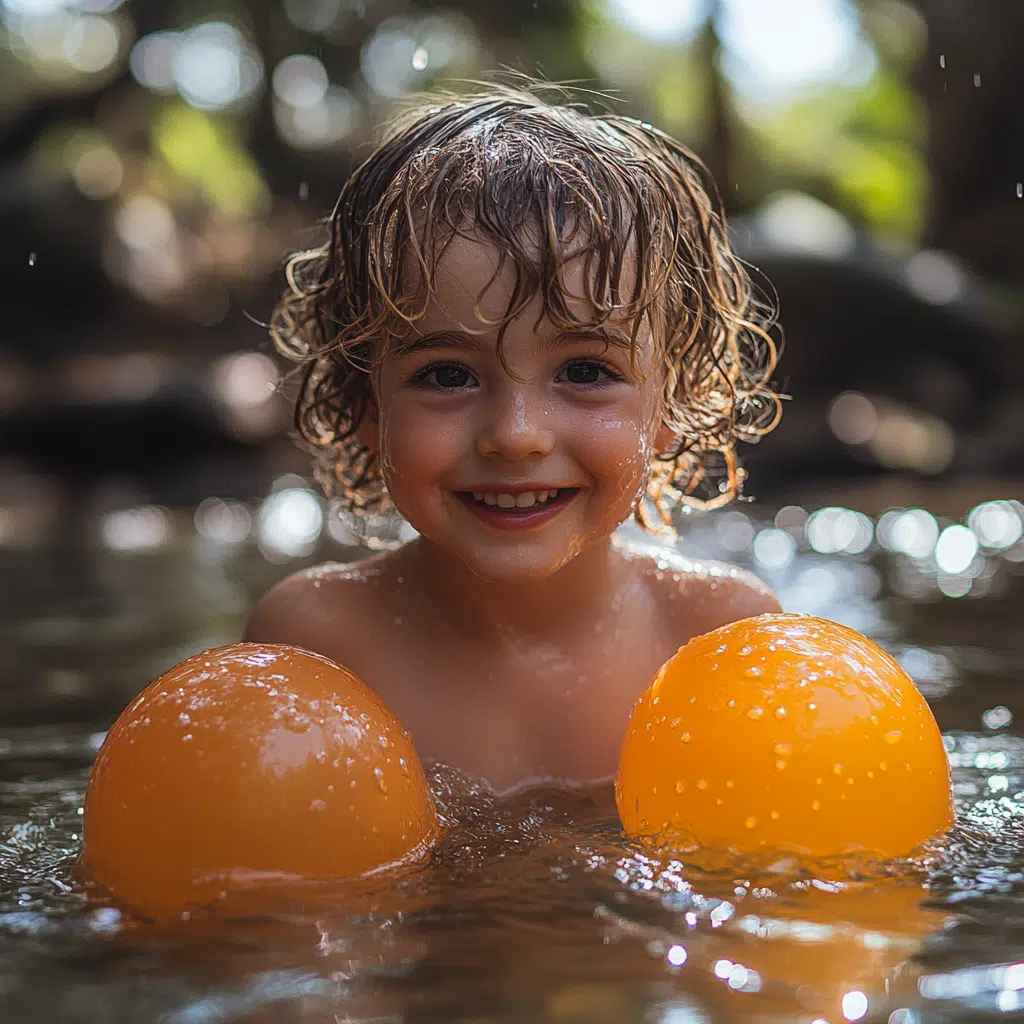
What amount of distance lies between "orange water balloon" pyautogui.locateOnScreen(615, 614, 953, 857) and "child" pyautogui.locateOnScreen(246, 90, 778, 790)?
0.48 m

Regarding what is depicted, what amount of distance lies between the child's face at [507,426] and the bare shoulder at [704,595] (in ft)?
1.59

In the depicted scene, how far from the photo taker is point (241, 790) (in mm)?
2047

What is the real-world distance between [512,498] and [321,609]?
25.7 inches

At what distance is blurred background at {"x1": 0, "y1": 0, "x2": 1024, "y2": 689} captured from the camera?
8.62 meters

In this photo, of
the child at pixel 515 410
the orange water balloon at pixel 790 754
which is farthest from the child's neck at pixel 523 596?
the orange water balloon at pixel 790 754

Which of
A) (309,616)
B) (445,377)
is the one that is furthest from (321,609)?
(445,377)

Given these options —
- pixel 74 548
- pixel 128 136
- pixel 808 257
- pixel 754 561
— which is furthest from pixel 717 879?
pixel 128 136

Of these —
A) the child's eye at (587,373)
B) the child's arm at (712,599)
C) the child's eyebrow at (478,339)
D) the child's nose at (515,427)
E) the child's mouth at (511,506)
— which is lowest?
the child's arm at (712,599)

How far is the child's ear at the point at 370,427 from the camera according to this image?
299 centimetres

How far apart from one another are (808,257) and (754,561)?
6254 millimetres

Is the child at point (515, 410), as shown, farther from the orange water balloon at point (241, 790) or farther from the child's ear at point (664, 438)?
the orange water balloon at point (241, 790)

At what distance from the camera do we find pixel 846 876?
204 centimetres

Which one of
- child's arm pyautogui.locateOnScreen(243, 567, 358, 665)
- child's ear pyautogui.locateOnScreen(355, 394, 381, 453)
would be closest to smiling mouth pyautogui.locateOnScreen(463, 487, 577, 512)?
child's ear pyautogui.locateOnScreen(355, 394, 381, 453)

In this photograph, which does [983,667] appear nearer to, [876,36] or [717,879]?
[717,879]
